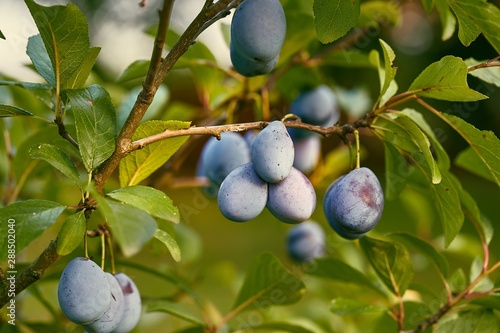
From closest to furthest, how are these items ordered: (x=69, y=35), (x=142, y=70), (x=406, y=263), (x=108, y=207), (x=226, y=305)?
1. (x=108, y=207)
2. (x=69, y=35)
3. (x=406, y=263)
4. (x=142, y=70)
5. (x=226, y=305)

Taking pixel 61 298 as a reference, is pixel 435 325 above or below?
below

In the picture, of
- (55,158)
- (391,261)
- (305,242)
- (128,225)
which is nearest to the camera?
(128,225)

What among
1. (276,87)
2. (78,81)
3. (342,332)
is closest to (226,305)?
(342,332)

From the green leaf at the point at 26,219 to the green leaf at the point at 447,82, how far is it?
412mm

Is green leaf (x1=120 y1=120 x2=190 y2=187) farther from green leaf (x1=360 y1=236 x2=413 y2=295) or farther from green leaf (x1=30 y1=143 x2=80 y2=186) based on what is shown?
green leaf (x1=360 y1=236 x2=413 y2=295)

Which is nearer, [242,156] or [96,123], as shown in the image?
[96,123]

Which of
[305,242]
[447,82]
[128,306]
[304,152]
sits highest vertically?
[447,82]

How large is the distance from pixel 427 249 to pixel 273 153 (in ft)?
1.12

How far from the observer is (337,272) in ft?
2.90

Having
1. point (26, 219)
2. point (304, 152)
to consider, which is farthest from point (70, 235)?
point (304, 152)

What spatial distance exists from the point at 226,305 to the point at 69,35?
209 centimetres

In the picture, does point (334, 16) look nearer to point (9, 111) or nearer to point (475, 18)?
point (475, 18)

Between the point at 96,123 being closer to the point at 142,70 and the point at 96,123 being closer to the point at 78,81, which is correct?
the point at 78,81

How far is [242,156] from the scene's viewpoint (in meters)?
0.91
